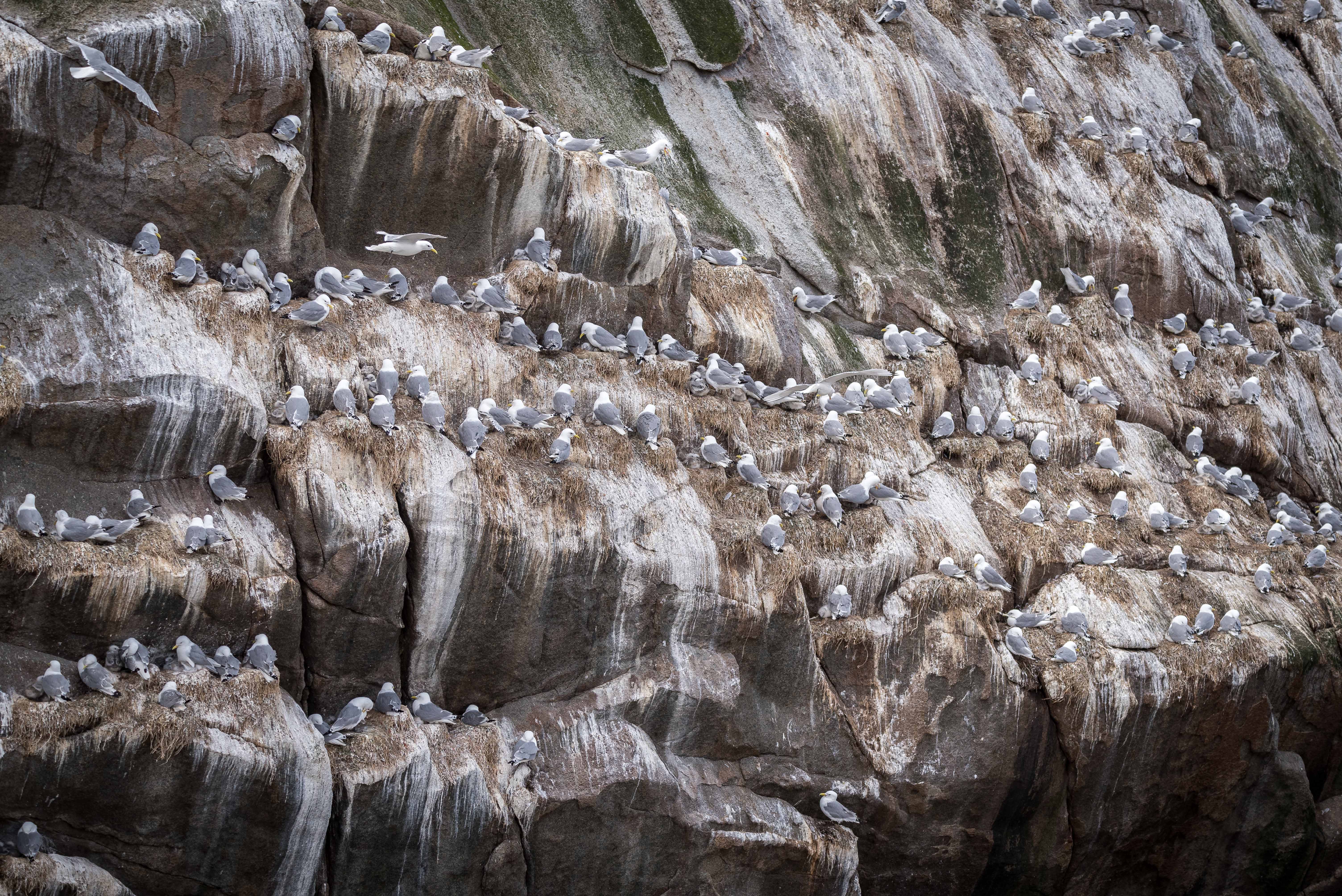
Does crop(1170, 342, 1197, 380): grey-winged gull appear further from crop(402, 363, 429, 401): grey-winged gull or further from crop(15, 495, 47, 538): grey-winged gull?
crop(15, 495, 47, 538): grey-winged gull

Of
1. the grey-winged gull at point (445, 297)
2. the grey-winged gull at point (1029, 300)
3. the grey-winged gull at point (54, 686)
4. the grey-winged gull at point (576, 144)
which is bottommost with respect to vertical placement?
the grey-winged gull at point (54, 686)

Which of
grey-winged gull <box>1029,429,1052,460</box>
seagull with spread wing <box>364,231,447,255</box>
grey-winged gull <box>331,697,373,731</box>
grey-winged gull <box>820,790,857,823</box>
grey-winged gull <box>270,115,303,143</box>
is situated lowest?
grey-winged gull <box>820,790,857,823</box>

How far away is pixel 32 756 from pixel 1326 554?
567 inches

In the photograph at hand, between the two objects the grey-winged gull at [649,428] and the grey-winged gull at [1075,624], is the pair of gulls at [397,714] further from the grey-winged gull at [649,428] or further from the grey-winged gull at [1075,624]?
the grey-winged gull at [1075,624]

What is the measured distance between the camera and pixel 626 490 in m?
12.3

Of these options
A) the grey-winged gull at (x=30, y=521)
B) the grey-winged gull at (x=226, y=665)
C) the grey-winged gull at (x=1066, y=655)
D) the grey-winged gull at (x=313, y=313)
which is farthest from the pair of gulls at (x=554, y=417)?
the grey-winged gull at (x=1066, y=655)

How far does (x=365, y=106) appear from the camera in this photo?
12.9 m

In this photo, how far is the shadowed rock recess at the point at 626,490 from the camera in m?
10.2

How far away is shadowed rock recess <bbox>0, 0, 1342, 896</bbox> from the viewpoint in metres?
10.2

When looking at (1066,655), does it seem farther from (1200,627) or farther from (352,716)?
(352,716)

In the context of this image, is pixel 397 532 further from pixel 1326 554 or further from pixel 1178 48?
pixel 1178 48

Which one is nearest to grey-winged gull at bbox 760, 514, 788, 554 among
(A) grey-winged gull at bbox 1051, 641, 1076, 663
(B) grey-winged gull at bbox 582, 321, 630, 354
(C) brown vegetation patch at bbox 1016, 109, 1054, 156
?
(B) grey-winged gull at bbox 582, 321, 630, 354

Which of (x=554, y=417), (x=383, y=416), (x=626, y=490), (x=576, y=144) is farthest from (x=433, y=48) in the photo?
(x=626, y=490)

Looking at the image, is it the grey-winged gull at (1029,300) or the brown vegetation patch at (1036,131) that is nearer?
the grey-winged gull at (1029,300)
